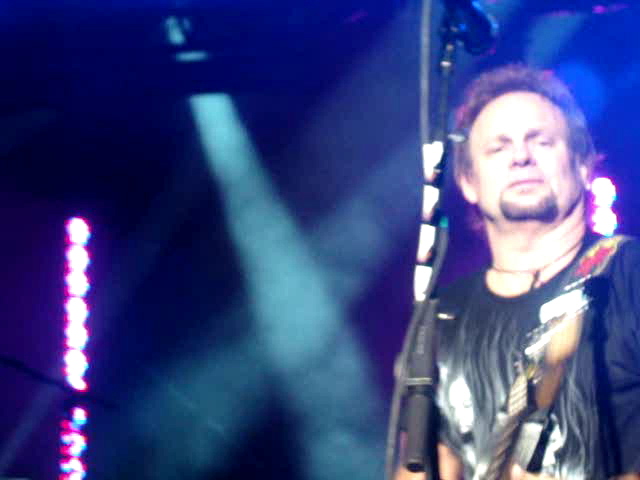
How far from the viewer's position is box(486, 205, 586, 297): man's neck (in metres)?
2.42

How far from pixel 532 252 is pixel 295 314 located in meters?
1.97

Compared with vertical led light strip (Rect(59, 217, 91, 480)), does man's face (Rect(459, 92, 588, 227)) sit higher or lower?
lower

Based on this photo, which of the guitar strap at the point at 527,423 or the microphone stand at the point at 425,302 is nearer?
the microphone stand at the point at 425,302

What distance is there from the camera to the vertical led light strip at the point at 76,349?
4.84m

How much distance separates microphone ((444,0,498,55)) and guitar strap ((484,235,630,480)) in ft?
2.38

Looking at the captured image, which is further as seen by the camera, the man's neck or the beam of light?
the beam of light

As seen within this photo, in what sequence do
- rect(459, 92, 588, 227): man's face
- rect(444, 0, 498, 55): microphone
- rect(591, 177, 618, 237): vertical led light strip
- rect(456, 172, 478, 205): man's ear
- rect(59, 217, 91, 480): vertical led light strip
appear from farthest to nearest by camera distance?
rect(59, 217, 91, 480): vertical led light strip < rect(591, 177, 618, 237): vertical led light strip < rect(456, 172, 478, 205): man's ear < rect(459, 92, 588, 227): man's face < rect(444, 0, 498, 55): microphone

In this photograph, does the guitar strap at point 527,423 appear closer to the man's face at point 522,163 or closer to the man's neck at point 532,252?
the man's neck at point 532,252

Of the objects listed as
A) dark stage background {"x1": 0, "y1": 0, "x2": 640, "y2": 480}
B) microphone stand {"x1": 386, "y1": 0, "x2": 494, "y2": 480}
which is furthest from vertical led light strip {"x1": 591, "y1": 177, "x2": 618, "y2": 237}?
microphone stand {"x1": 386, "y1": 0, "x2": 494, "y2": 480}

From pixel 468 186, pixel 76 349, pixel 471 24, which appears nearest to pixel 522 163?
pixel 468 186

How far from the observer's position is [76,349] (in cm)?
486

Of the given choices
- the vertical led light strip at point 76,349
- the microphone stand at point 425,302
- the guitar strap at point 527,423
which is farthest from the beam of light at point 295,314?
the microphone stand at point 425,302

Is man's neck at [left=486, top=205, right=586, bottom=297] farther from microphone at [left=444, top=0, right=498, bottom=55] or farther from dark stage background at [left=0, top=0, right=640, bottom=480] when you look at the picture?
dark stage background at [left=0, top=0, right=640, bottom=480]

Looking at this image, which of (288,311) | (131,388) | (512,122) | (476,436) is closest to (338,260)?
(288,311)
